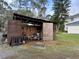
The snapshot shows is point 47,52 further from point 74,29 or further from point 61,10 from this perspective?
point 61,10

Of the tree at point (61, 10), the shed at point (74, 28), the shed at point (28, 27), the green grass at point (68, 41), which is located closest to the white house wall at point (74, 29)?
the shed at point (74, 28)

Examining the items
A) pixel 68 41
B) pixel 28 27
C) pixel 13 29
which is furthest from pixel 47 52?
pixel 28 27

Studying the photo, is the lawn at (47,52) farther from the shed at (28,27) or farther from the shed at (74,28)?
the shed at (74,28)

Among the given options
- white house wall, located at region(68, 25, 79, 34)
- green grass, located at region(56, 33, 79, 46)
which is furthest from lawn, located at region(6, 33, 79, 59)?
white house wall, located at region(68, 25, 79, 34)

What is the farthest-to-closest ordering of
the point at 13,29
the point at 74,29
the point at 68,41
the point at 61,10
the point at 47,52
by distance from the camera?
1. the point at 61,10
2. the point at 74,29
3. the point at 68,41
4. the point at 13,29
5. the point at 47,52

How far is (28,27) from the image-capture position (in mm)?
20891

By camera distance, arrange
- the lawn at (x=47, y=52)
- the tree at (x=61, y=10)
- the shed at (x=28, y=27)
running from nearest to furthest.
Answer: the lawn at (x=47, y=52), the shed at (x=28, y=27), the tree at (x=61, y=10)

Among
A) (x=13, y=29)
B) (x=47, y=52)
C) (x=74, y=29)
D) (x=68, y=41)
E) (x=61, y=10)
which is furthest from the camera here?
(x=61, y=10)

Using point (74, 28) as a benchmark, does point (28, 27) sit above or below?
above

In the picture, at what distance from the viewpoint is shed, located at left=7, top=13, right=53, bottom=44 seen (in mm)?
15125

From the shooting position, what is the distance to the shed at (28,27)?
1512 cm

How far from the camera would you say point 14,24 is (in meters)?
15.3

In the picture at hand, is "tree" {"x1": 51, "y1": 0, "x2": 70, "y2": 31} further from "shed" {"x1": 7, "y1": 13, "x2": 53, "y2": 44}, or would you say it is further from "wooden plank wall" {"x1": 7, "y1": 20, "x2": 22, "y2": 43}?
"wooden plank wall" {"x1": 7, "y1": 20, "x2": 22, "y2": 43}

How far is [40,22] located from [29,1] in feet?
73.9
